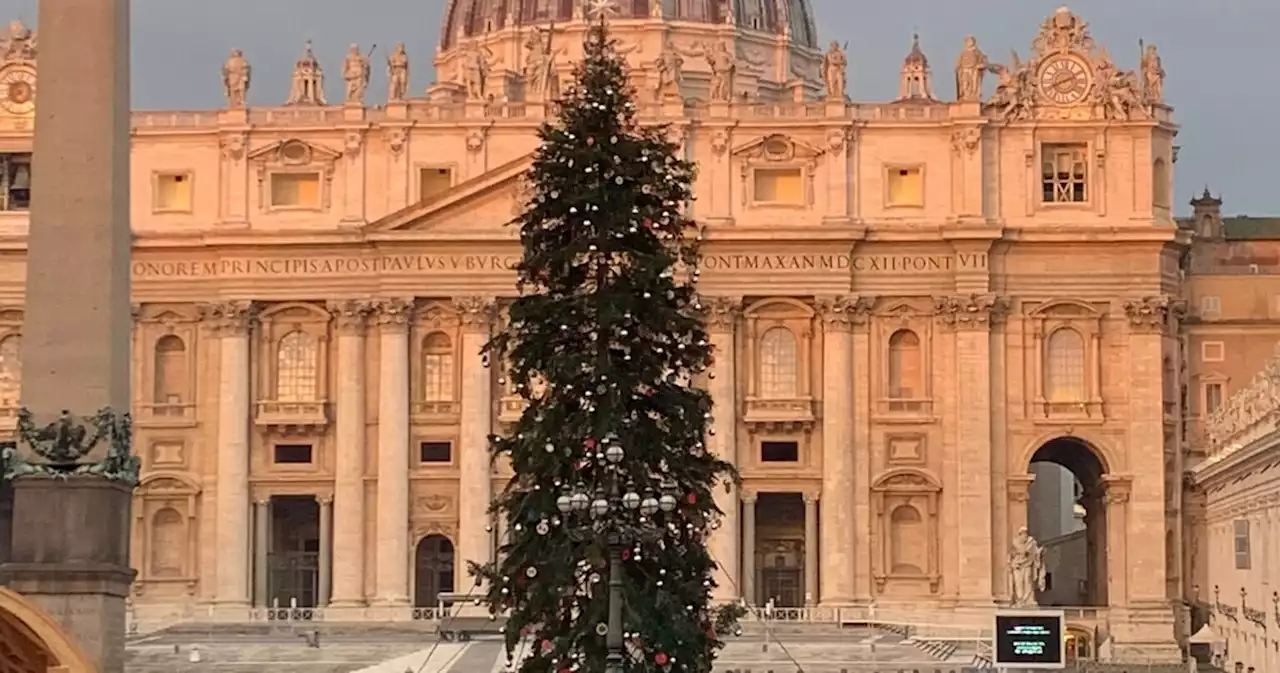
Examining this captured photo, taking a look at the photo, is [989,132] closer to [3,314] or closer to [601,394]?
[3,314]

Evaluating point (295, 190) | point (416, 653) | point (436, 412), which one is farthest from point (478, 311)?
point (416, 653)

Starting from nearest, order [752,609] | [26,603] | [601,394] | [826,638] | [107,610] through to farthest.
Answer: [26,603]
[107,610]
[601,394]
[826,638]
[752,609]

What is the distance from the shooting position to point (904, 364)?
87.9 m

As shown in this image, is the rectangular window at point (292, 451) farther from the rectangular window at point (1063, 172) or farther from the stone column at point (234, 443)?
the rectangular window at point (1063, 172)

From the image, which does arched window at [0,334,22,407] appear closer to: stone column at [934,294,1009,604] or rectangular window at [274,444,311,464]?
rectangular window at [274,444,311,464]

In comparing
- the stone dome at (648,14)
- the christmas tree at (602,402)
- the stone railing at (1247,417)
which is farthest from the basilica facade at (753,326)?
the christmas tree at (602,402)

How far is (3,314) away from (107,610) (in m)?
59.4

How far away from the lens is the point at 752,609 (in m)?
82.7

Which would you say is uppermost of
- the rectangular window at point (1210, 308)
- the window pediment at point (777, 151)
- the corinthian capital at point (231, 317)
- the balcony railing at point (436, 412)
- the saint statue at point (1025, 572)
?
the window pediment at point (777, 151)

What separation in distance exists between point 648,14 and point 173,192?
24429 millimetres

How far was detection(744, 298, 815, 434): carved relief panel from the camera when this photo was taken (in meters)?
87.1

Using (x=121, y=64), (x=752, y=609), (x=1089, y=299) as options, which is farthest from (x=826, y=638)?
(x=121, y=64)

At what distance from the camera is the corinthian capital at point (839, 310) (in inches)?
3420

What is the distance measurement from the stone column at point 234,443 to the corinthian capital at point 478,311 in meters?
6.39
